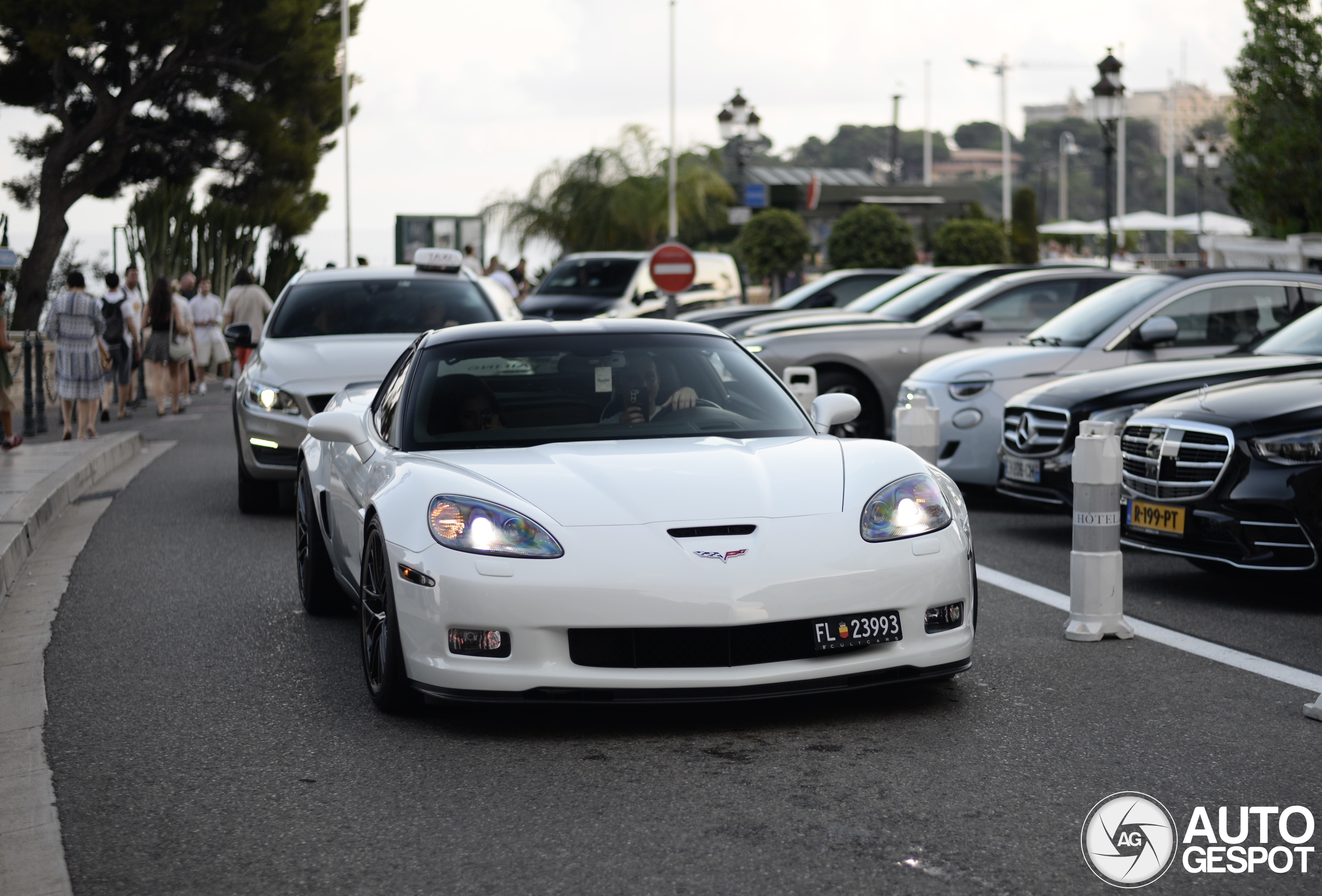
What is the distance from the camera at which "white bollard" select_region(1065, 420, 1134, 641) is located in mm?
6680

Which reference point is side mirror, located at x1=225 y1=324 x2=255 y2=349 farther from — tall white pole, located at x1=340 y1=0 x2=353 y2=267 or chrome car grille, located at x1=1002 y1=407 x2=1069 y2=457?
tall white pole, located at x1=340 y1=0 x2=353 y2=267

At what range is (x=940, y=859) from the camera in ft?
13.0

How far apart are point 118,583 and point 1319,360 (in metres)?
6.35

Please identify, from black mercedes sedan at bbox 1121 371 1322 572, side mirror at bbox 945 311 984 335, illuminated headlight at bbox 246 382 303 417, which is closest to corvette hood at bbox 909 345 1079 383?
side mirror at bbox 945 311 984 335

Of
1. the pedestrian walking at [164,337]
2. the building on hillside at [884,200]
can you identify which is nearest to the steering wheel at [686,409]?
the pedestrian walking at [164,337]

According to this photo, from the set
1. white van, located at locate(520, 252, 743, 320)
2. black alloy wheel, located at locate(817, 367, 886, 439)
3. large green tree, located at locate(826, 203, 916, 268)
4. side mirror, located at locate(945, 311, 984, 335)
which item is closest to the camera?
side mirror, located at locate(945, 311, 984, 335)

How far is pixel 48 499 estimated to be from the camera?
437 inches

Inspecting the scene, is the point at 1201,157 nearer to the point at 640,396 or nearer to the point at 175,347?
the point at 175,347

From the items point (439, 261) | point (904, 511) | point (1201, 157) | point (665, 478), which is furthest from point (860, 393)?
point (1201, 157)

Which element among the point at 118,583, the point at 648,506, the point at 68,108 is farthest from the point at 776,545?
the point at 68,108

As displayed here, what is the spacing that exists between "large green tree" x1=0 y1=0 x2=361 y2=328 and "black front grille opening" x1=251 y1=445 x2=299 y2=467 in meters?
28.2

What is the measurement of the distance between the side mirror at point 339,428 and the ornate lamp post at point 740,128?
26.0 meters

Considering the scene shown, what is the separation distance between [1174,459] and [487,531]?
4021 mm

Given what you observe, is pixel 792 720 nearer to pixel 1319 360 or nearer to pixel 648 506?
pixel 648 506
